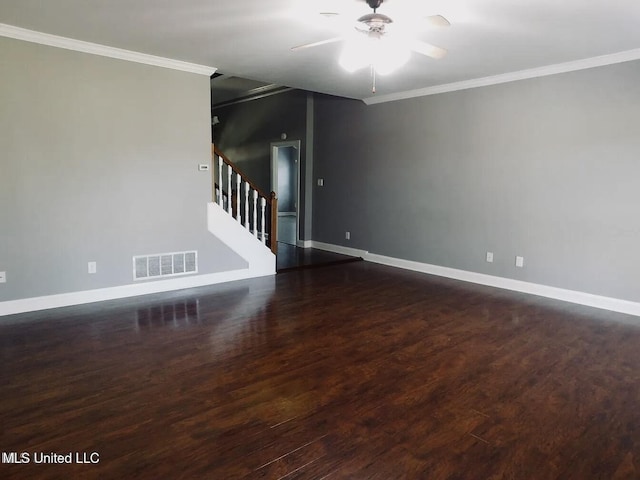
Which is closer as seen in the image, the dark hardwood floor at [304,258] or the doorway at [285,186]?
the dark hardwood floor at [304,258]

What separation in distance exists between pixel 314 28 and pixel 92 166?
2608 millimetres

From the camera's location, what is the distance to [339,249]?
24.1 ft

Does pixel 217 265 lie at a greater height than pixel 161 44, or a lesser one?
lesser

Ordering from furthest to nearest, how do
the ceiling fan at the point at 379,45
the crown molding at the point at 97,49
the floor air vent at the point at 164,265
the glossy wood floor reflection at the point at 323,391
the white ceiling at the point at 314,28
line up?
the floor air vent at the point at 164,265 → the crown molding at the point at 97,49 → the white ceiling at the point at 314,28 → the ceiling fan at the point at 379,45 → the glossy wood floor reflection at the point at 323,391

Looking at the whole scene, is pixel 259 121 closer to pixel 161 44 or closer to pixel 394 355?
pixel 161 44

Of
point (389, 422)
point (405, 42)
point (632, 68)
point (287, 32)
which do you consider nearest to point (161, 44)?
point (287, 32)

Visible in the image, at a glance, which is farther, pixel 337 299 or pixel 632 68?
pixel 337 299

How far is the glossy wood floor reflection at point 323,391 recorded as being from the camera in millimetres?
2006

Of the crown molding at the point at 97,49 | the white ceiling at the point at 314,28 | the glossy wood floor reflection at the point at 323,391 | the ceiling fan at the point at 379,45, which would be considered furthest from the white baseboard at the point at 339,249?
the ceiling fan at the point at 379,45

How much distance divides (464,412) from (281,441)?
3.47 feet

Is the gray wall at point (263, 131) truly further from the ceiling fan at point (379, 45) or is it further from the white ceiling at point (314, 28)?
the ceiling fan at point (379, 45)

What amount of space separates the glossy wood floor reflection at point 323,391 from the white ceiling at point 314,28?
2.51 m

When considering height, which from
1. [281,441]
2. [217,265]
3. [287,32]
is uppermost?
[287,32]

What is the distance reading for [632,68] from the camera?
4.08 metres
